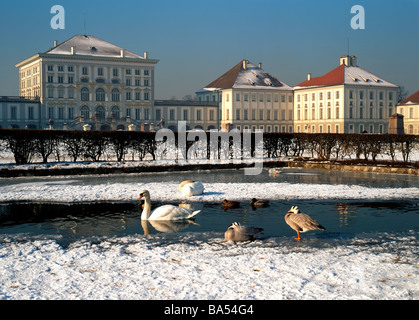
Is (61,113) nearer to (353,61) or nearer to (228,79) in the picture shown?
(228,79)

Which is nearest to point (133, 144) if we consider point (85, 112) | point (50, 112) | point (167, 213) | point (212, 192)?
point (212, 192)

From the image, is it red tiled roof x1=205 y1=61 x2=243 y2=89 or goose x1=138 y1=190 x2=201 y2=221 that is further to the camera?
red tiled roof x1=205 y1=61 x2=243 y2=89

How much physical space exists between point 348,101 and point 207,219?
74191 mm

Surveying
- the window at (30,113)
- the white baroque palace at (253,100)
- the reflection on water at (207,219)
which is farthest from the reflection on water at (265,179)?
the white baroque palace at (253,100)

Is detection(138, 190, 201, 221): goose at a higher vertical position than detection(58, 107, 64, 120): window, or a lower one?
lower

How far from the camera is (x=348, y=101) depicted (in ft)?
264

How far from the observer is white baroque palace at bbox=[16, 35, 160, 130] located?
256 feet

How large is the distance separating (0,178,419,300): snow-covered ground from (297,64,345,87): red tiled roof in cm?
7560

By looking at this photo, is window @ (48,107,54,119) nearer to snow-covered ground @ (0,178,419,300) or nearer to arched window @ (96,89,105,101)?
arched window @ (96,89,105,101)

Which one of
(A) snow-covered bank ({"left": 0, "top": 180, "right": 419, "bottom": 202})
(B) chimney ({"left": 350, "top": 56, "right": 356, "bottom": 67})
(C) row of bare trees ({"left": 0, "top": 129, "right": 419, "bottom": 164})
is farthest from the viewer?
(B) chimney ({"left": 350, "top": 56, "right": 356, "bottom": 67})

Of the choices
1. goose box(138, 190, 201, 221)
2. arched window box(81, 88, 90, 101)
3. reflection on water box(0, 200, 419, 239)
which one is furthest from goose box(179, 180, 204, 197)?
arched window box(81, 88, 90, 101)

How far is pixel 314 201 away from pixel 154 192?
4107mm
